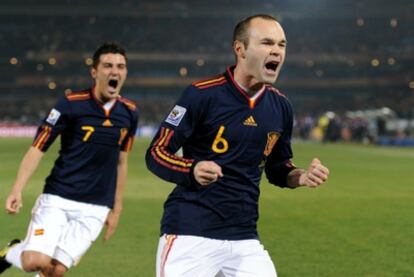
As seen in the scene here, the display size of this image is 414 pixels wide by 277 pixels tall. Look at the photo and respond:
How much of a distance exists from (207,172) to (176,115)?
51cm

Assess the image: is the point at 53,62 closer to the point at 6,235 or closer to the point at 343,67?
the point at 343,67

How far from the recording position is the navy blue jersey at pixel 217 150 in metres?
3.71

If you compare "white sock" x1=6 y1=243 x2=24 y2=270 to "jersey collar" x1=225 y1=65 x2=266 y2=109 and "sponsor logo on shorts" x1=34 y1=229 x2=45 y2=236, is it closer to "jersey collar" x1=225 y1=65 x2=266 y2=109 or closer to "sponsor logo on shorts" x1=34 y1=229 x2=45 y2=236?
"sponsor logo on shorts" x1=34 y1=229 x2=45 y2=236

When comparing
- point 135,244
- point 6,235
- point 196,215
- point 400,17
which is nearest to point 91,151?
point 196,215

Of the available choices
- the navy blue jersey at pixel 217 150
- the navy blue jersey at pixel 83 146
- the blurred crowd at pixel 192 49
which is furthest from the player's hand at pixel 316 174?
the blurred crowd at pixel 192 49

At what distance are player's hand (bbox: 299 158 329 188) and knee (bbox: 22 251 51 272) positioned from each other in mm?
2399

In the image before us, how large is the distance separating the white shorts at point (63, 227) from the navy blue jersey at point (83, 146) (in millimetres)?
75

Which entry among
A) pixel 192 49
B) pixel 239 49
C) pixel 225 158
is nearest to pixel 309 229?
pixel 225 158

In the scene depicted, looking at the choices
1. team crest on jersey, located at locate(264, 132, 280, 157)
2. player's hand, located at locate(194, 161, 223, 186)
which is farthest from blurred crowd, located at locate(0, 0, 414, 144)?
player's hand, located at locate(194, 161, 223, 186)

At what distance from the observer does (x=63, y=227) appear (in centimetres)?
→ 557

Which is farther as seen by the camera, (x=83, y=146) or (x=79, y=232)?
(x=83, y=146)

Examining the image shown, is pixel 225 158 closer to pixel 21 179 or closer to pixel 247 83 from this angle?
pixel 247 83

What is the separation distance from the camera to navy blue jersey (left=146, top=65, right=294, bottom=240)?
3.71 metres

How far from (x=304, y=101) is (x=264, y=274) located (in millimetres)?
64150
